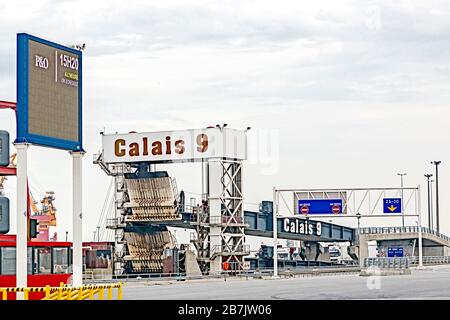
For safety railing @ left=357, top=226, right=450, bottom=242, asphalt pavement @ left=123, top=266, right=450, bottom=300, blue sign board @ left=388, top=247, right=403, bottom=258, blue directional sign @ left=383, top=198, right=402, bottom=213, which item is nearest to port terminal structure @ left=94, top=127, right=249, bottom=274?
blue directional sign @ left=383, top=198, right=402, bottom=213

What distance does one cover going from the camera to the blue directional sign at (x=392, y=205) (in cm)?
8181

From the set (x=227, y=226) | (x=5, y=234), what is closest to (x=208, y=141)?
(x=227, y=226)

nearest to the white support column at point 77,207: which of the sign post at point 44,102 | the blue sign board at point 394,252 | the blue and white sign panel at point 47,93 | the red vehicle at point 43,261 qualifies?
the sign post at point 44,102

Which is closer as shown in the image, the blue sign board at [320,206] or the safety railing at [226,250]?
the safety railing at [226,250]

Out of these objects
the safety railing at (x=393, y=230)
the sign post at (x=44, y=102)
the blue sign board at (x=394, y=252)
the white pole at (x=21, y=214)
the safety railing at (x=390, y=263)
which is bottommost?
the blue sign board at (x=394, y=252)

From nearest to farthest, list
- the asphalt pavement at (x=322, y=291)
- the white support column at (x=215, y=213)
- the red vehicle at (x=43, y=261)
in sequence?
the asphalt pavement at (x=322, y=291) → the red vehicle at (x=43, y=261) → the white support column at (x=215, y=213)

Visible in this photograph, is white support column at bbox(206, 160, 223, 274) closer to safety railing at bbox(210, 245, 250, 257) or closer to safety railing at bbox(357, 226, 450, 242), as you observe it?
safety railing at bbox(210, 245, 250, 257)

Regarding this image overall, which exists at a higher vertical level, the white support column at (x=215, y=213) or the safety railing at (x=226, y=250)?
the white support column at (x=215, y=213)

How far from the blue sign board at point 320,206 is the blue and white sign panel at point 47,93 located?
50.2 meters

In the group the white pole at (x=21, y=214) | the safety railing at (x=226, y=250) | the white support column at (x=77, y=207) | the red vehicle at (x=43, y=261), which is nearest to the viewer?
the white pole at (x=21, y=214)

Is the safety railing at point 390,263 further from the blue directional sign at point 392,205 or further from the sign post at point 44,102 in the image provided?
the sign post at point 44,102

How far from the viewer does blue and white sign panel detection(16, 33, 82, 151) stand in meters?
29.0

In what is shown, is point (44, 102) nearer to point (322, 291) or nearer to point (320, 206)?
point (322, 291)
